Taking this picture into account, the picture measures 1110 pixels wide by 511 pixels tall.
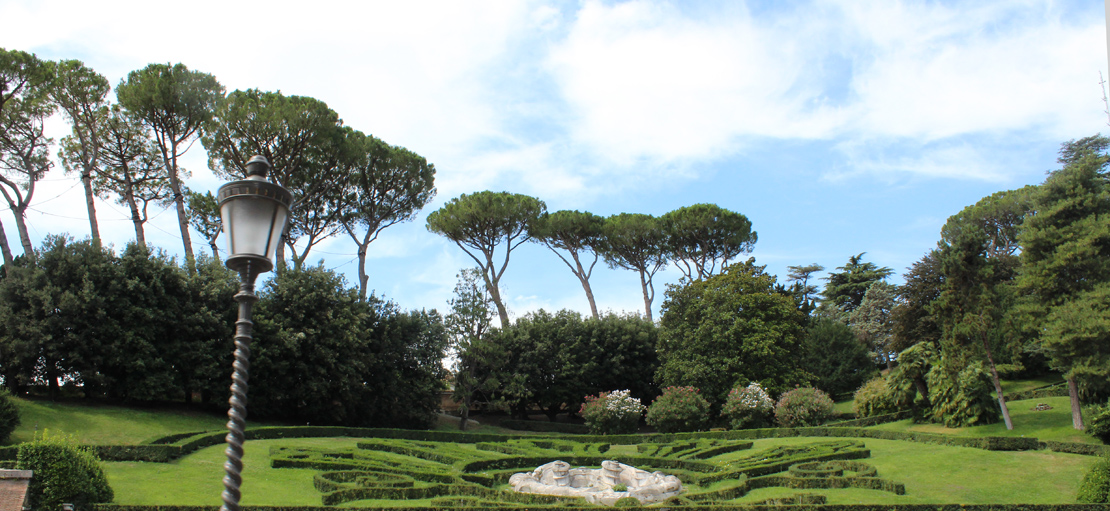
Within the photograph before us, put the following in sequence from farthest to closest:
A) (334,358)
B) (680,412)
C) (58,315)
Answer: (334,358)
(680,412)
(58,315)

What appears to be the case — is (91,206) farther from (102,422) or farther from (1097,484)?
(1097,484)

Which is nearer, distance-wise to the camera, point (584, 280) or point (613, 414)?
point (613, 414)

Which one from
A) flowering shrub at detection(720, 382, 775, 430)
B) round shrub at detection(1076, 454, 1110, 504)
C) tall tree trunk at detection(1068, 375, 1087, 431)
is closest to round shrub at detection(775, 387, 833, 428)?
flowering shrub at detection(720, 382, 775, 430)

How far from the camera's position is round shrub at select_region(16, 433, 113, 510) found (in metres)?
8.99

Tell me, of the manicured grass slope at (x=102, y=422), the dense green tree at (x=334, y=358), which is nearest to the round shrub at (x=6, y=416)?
the manicured grass slope at (x=102, y=422)

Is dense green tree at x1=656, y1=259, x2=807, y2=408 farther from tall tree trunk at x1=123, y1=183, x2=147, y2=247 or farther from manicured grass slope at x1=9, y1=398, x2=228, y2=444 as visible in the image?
tall tree trunk at x1=123, y1=183, x2=147, y2=247

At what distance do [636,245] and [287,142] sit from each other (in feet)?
72.7

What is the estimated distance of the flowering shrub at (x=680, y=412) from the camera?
996 inches

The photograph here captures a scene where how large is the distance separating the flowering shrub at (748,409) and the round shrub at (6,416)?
21.7m

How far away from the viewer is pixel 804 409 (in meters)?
23.3

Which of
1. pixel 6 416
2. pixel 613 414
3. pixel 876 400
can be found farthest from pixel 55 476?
pixel 876 400

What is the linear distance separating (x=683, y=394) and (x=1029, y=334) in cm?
1257

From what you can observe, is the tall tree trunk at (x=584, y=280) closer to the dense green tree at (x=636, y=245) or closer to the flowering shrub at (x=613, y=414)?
the dense green tree at (x=636, y=245)

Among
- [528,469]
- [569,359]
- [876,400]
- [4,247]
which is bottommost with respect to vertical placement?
[528,469]
